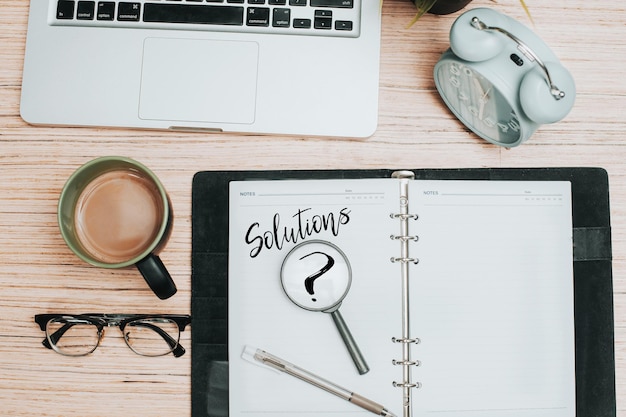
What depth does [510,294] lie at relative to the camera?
0.68m

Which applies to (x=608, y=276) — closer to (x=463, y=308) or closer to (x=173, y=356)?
(x=463, y=308)

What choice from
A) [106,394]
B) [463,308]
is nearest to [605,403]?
[463,308]

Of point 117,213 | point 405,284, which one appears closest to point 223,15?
point 117,213

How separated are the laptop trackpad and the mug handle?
0.18 meters

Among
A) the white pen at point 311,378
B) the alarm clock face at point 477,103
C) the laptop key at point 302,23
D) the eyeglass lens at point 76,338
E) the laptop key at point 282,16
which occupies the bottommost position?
the white pen at point 311,378

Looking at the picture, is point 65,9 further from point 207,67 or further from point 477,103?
point 477,103

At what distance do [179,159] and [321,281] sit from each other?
0.77ft

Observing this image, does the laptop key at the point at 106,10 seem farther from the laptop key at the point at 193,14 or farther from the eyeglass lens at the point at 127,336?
the eyeglass lens at the point at 127,336

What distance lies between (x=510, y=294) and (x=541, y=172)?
16 cm

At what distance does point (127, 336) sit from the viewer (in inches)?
27.1

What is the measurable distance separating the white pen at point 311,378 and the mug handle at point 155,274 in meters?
0.12

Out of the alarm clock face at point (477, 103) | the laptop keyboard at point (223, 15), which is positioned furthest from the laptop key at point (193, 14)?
the alarm clock face at point (477, 103)

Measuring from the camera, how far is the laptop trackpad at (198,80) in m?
0.68

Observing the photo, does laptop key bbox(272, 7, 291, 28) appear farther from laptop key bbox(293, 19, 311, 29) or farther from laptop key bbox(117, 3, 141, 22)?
laptop key bbox(117, 3, 141, 22)
